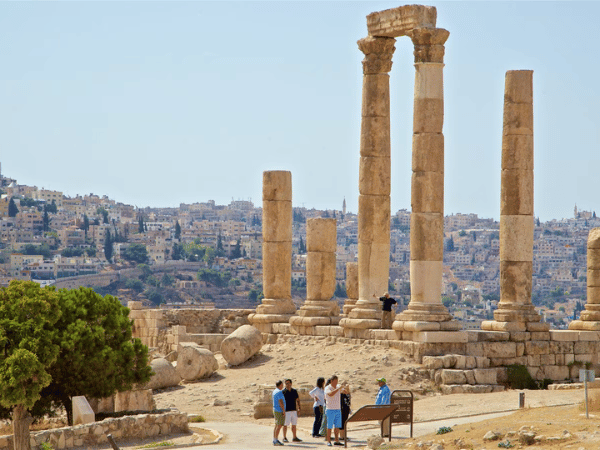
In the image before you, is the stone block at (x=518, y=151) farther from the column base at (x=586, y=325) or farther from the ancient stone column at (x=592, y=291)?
the column base at (x=586, y=325)

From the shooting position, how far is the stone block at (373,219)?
37.3 metres

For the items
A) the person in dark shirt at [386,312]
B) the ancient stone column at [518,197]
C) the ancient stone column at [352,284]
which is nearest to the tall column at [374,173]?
the person in dark shirt at [386,312]

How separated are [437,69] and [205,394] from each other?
1016 cm

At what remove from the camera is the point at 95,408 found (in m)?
29.9

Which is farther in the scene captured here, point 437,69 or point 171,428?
point 437,69

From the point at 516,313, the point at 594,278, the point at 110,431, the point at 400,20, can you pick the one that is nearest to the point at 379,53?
the point at 400,20

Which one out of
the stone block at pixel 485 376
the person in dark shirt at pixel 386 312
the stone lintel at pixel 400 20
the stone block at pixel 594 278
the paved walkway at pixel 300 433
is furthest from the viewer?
the stone block at pixel 594 278

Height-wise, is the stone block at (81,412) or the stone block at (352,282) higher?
the stone block at (352,282)

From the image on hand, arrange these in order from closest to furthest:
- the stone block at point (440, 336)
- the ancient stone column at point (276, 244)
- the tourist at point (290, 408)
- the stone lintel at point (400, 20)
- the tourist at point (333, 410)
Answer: the tourist at point (333, 410)
the tourist at point (290, 408)
the stone block at point (440, 336)
the stone lintel at point (400, 20)
the ancient stone column at point (276, 244)

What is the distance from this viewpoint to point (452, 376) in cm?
3334

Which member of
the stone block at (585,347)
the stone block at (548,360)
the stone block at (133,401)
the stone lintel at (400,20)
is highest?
the stone lintel at (400,20)

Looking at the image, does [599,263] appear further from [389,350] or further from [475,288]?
[475,288]

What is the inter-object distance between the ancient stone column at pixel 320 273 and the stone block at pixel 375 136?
148 inches

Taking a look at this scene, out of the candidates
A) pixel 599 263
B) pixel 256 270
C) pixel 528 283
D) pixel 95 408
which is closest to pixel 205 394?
pixel 95 408
